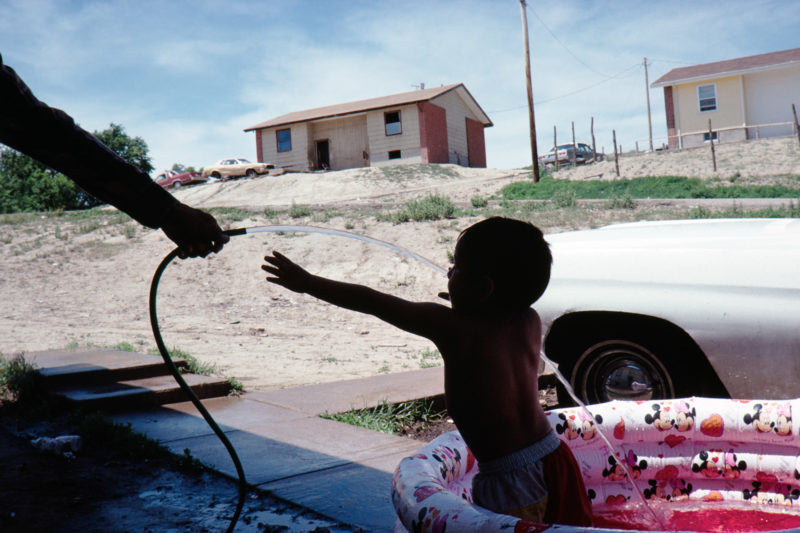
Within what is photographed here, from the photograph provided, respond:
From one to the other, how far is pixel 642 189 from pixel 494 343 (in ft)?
71.6

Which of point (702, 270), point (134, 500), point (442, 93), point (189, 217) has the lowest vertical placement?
point (134, 500)

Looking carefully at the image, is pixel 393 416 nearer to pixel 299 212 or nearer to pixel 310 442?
pixel 310 442

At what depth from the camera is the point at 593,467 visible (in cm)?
343

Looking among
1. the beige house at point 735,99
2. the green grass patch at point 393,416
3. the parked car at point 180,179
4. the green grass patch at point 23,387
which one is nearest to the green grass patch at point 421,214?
the green grass patch at point 23,387

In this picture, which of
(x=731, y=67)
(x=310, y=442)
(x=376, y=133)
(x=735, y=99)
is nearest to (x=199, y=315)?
(x=310, y=442)

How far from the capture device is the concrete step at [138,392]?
17.7ft

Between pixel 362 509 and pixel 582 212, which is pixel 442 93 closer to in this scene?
pixel 582 212

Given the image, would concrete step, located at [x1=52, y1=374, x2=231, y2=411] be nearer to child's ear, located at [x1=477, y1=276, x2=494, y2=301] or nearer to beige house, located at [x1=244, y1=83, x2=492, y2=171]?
child's ear, located at [x1=477, y1=276, x2=494, y2=301]

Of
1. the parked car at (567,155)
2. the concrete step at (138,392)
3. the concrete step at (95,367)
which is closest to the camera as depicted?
the concrete step at (138,392)

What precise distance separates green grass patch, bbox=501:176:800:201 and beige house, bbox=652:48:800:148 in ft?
40.5

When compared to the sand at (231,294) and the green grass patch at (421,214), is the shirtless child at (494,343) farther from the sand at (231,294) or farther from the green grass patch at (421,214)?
the green grass patch at (421,214)

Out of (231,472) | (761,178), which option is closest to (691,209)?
(761,178)

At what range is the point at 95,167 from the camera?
247cm

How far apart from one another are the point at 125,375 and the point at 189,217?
13.5 ft
